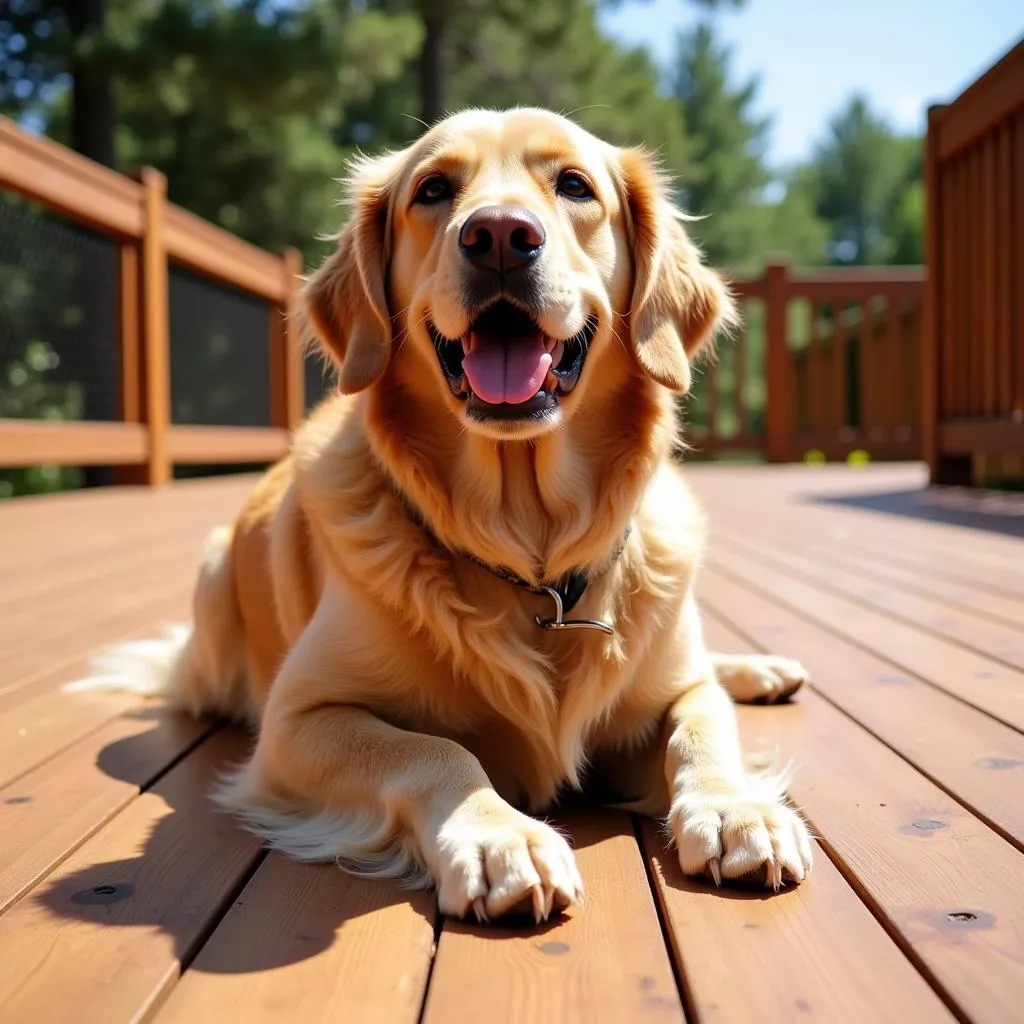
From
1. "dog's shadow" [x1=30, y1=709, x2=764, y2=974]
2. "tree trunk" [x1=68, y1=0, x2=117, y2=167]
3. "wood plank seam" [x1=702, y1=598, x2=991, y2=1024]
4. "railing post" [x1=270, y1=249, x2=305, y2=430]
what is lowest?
"dog's shadow" [x1=30, y1=709, x2=764, y2=974]

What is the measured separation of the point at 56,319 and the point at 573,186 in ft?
18.0

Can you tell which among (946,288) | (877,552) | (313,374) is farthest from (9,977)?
(313,374)

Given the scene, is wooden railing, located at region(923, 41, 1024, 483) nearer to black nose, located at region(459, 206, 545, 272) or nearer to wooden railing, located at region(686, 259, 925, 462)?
wooden railing, located at region(686, 259, 925, 462)

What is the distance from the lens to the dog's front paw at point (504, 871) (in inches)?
54.3

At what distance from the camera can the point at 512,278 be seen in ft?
6.41

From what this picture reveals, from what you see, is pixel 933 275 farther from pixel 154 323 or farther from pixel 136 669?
pixel 136 669

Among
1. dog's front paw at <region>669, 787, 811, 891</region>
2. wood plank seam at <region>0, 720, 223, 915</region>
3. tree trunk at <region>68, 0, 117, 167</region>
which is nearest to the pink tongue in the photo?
dog's front paw at <region>669, 787, 811, 891</region>

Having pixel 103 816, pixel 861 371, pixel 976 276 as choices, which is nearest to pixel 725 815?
pixel 103 816

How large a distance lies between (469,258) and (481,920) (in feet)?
3.45

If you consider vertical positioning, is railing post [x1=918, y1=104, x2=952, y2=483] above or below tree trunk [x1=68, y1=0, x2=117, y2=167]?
below

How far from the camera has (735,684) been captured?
2541 millimetres

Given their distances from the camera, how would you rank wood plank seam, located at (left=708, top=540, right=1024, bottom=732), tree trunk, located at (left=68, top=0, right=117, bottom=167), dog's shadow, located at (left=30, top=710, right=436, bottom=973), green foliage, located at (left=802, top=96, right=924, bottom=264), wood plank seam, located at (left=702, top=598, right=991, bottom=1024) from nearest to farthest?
1. wood plank seam, located at (left=702, top=598, right=991, bottom=1024)
2. dog's shadow, located at (left=30, top=710, right=436, bottom=973)
3. wood plank seam, located at (left=708, top=540, right=1024, bottom=732)
4. tree trunk, located at (left=68, top=0, right=117, bottom=167)
5. green foliage, located at (left=802, top=96, right=924, bottom=264)

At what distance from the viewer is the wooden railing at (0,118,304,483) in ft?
20.5

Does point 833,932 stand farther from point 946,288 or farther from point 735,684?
point 946,288
